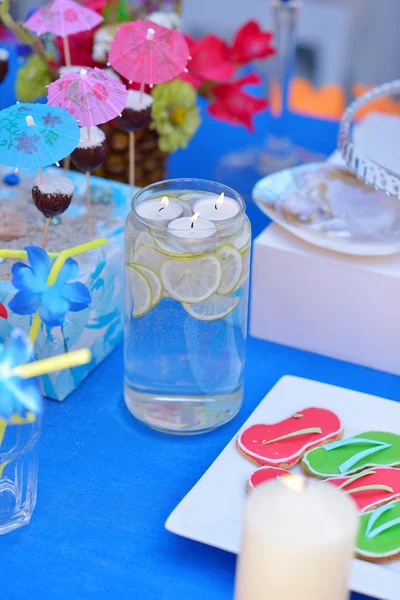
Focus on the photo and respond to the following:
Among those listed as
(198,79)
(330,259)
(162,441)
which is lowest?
(162,441)

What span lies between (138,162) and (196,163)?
193 millimetres

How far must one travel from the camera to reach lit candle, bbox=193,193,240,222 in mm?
699

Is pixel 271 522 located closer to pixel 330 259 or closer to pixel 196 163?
pixel 330 259

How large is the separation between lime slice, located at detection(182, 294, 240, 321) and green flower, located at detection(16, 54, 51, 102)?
0.46m

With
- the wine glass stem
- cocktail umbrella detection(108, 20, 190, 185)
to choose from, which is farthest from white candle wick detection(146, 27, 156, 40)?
the wine glass stem

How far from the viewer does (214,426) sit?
76 centimetres

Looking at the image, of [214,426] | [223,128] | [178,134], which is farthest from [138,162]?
[214,426]

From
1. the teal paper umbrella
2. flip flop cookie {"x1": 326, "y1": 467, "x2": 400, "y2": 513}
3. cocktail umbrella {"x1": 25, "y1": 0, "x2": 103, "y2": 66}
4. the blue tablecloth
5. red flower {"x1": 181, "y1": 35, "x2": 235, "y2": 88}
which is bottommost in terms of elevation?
the blue tablecloth

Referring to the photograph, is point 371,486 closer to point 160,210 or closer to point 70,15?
point 160,210

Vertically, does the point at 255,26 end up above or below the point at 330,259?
above

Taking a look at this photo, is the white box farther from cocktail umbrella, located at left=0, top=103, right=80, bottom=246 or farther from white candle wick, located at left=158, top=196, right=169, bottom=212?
cocktail umbrella, located at left=0, top=103, right=80, bottom=246

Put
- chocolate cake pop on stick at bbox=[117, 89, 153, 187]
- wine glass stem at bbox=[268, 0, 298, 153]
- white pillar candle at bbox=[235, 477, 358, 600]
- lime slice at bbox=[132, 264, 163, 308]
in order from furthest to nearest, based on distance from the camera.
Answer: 1. wine glass stem at bbox=[268, 0, 298, 153]
2. chocolate cake pop on stick at bbox=[117, 89, 153, 187]
3. lime slice at bbox=[132, 264, 163, 308]
4. white pillar candle at bbox=[235, 477, 358, 600]

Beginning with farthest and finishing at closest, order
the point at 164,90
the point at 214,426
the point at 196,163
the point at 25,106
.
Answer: the point at 196,163, the point at 164,90, the point at 214,426, the point at 25,106

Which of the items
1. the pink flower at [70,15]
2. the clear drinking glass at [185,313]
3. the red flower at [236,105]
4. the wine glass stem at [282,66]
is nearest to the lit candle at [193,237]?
the clear drinking glass at [185,313]
